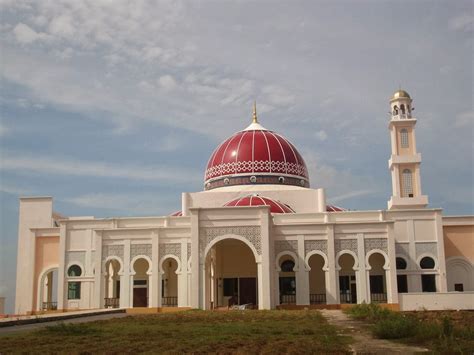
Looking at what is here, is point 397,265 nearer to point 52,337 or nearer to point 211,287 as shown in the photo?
point 211,287

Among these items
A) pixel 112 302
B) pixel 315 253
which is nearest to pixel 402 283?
pixel 315 253

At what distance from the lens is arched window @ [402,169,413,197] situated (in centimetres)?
3772

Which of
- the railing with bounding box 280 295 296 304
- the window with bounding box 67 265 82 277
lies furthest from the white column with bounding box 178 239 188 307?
the window with bounding box 67 265 82 277

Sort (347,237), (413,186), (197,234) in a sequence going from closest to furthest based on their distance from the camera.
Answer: (197,234) → (347,237) → (413,186)

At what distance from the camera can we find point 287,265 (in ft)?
107

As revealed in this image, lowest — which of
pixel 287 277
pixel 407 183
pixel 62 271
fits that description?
pixel 287 277

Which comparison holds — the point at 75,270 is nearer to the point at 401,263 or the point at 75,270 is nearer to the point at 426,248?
the point at 401,263

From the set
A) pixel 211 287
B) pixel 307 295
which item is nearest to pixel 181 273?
pixel 211 287

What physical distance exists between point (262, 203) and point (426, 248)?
32.9 feet

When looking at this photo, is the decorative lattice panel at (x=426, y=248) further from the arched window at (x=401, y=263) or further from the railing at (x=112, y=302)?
the railing at (x=112, y=302)

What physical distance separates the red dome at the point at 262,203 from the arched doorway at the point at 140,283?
653 cm

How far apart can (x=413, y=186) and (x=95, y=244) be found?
2066cm

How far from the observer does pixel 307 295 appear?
30516mm

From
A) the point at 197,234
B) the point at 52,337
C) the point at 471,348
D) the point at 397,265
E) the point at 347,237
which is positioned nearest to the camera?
the point at 471,348
